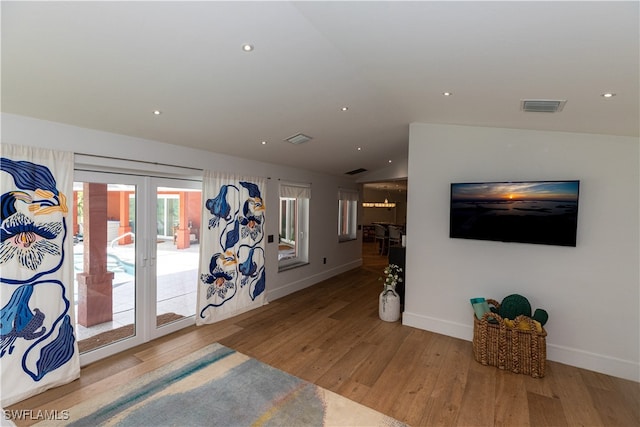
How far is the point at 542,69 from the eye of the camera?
173 cm

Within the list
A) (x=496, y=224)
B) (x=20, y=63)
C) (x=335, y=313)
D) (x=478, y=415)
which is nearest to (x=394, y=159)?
(x=496, y=224)

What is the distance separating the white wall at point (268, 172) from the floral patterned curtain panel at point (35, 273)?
146 millimetres

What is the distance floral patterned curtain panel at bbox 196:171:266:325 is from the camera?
12.3ft

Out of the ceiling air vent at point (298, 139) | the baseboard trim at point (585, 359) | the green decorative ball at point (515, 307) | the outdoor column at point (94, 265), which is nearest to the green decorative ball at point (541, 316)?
the green decorative ball at point (515, 307)

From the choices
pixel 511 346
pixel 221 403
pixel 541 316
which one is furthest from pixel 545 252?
pixel 221 403

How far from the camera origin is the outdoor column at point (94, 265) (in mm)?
2852

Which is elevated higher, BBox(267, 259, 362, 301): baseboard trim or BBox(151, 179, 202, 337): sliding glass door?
BBox(151, 179, 202, 337): sliding glass door

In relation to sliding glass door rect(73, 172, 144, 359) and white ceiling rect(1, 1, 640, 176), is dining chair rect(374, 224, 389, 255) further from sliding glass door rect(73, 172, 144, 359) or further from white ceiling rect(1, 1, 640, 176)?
sliding glass door rect(73, 172, 144, 359)

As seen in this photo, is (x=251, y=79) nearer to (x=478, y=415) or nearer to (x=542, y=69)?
(x=542, y=69)

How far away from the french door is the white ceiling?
26.9 inches

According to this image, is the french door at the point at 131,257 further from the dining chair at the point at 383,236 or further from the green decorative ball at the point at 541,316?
the dining chair at the point at 383,236

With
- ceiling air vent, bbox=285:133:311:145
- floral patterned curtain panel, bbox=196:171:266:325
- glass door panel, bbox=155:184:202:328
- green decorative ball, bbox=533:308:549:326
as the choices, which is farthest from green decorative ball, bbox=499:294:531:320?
glass door panel, bbox=155:184:202:328

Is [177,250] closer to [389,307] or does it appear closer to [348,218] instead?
[389,307]

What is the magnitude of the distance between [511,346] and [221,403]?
9.05 ft
